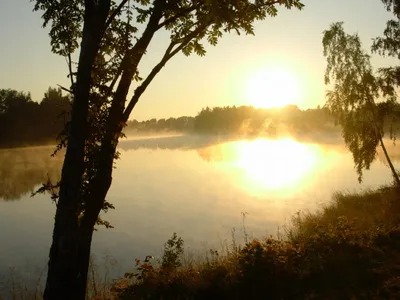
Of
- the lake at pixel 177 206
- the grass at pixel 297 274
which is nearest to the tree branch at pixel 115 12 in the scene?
the grass at pixel 297 274

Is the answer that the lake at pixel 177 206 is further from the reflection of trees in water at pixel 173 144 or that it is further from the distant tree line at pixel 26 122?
the reflection of trees in water at pixel 173 144

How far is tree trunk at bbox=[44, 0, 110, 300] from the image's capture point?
704cm

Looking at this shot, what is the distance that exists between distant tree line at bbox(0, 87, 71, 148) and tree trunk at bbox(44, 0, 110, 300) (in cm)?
7544

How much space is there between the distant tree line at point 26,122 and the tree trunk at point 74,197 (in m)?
75.4

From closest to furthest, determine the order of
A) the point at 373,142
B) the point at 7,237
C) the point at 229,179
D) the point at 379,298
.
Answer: the point at 379,298, the point at 7,237, the point at 373,142, the point at 229,179

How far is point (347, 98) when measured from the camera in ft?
80.5

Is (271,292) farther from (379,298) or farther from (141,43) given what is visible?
(141,43)

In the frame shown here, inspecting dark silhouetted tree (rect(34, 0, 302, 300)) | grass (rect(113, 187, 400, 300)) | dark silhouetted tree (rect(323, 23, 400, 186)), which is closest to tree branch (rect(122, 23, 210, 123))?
dark silhouetted tree (rect(34, 0, 302, 300))

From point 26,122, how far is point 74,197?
273 feet

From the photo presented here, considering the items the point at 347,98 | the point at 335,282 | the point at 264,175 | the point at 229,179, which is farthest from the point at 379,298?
the point at 264,175

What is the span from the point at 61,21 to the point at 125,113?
2536 mm

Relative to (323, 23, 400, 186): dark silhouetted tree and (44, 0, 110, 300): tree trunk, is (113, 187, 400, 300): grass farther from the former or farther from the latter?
(323, 23, 400, 186): dark silhouetted tree

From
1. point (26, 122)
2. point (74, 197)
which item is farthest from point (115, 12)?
point (26, 122)

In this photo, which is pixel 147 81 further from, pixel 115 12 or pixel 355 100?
pixel 355 100
